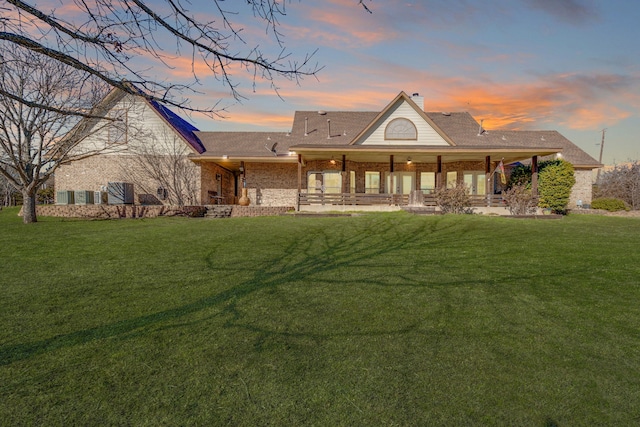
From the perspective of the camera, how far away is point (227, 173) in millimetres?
28250

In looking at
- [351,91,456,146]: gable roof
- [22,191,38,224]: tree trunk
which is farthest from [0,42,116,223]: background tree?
[351,91,456,146]: gable roof

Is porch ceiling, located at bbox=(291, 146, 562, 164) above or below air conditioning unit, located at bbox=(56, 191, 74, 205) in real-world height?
above

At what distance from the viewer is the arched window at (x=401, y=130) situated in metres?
21.7

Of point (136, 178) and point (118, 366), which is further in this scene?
point (136, 178)

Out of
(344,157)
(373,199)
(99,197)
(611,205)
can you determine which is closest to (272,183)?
(344,157)

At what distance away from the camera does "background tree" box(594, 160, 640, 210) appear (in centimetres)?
2753

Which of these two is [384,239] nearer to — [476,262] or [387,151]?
[476,262]

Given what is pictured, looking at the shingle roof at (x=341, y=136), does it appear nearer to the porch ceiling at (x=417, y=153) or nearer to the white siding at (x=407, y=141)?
the porch ceiling at (x=417, y=153)

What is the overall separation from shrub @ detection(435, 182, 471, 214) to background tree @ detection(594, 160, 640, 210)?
18.6 m

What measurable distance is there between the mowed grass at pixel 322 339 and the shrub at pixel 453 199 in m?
9.16

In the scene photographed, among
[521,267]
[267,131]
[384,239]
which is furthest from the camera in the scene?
[267,131]

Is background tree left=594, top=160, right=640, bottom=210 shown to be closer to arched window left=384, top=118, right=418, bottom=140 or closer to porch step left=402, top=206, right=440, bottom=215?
arched window left=384, top=118, right=418, bottom=140

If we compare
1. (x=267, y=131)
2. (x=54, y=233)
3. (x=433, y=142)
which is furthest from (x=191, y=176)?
(x=433, y=142)

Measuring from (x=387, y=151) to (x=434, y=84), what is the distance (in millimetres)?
4827
